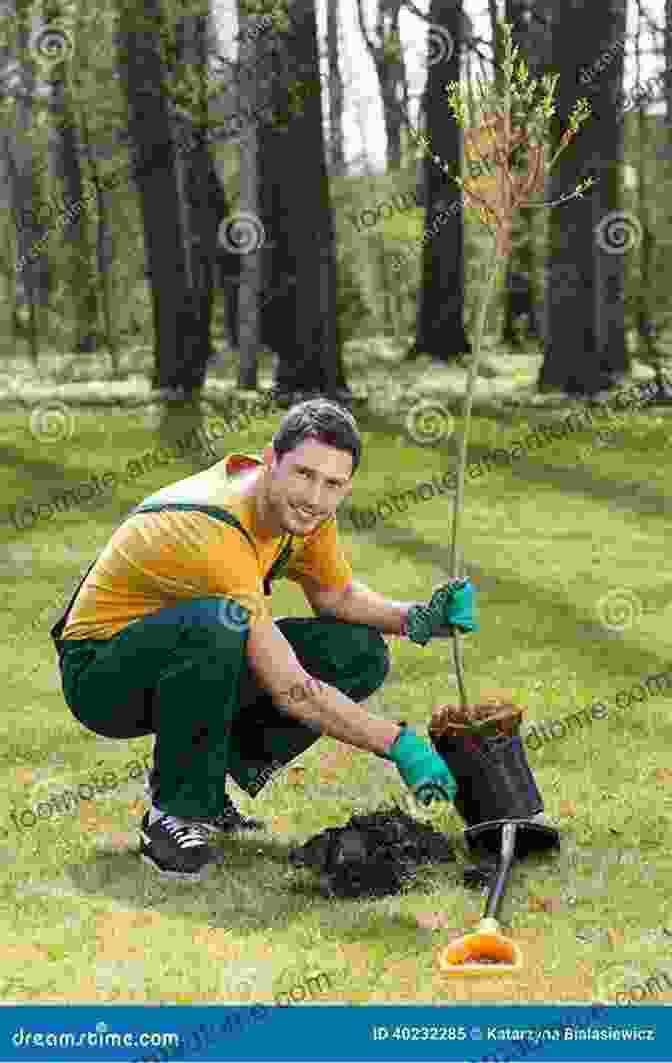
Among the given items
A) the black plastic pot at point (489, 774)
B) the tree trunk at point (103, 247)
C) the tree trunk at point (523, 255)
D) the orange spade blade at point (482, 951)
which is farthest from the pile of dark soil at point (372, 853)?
the tree trunk at point (103, 247)

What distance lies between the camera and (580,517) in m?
10.3

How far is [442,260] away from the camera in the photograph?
18.3m

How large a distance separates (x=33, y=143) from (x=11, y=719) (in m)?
30.2

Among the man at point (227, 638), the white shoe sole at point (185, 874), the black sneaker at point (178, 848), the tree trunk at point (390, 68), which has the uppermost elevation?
the tree trunk at point (390, 68)

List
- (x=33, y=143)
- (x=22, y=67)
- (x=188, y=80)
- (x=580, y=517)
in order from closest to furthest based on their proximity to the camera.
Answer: (x=580, y=517), (x=188, y=80), (x=22, y=67), (x=33, y=143)

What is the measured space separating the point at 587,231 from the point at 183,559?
33.8 ft

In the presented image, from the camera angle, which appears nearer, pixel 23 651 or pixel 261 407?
pixel 23 651

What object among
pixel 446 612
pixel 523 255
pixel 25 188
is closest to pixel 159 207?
pixel 523 255

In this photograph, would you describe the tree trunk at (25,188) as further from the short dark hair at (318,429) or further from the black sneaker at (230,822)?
the short dark hair at (318,429)

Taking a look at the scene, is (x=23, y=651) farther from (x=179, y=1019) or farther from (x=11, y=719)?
(x=179, y=1019)

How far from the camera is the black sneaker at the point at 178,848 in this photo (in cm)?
431

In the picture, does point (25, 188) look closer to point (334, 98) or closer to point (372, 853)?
point (334, 98)

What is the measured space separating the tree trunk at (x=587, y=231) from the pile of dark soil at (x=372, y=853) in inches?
388

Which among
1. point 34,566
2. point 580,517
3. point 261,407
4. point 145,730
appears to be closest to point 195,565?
point 145,730
